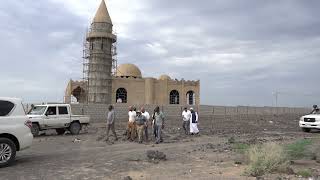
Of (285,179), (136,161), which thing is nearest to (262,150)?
(285,179)

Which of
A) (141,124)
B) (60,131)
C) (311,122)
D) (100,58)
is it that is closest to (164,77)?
(100,58)

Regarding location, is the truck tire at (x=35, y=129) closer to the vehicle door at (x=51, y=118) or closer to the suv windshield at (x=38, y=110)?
the vehicle door at (x=51, y=118)

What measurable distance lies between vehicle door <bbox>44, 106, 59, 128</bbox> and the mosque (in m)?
37.5

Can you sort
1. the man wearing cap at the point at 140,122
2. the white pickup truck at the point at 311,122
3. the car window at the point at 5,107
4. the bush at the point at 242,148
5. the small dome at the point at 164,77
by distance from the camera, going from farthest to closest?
1. the small dome at the point at 164,77
2. the white pickup truck at the point at 311,122
3. the man wearing cap at the point at 140,122
4. the bush at the point at 242,148
5. the car window at the point at 5,107

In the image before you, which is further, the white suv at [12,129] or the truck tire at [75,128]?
the truck tire at [75,128]

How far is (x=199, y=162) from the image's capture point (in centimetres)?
1359

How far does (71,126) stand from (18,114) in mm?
12697

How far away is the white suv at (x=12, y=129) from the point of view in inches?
487

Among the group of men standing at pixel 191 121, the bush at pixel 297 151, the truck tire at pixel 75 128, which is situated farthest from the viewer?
the truck tire at pixel 75 128

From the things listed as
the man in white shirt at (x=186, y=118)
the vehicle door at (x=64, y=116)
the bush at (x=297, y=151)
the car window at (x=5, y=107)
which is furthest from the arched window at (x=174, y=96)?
the car window at (x=5, y=107)

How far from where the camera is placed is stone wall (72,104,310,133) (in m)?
35.3

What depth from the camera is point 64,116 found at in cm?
2494

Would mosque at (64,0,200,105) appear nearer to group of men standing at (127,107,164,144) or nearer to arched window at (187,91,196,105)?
arched window at (187,91,196,105)

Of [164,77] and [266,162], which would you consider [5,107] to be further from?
[164,77]
